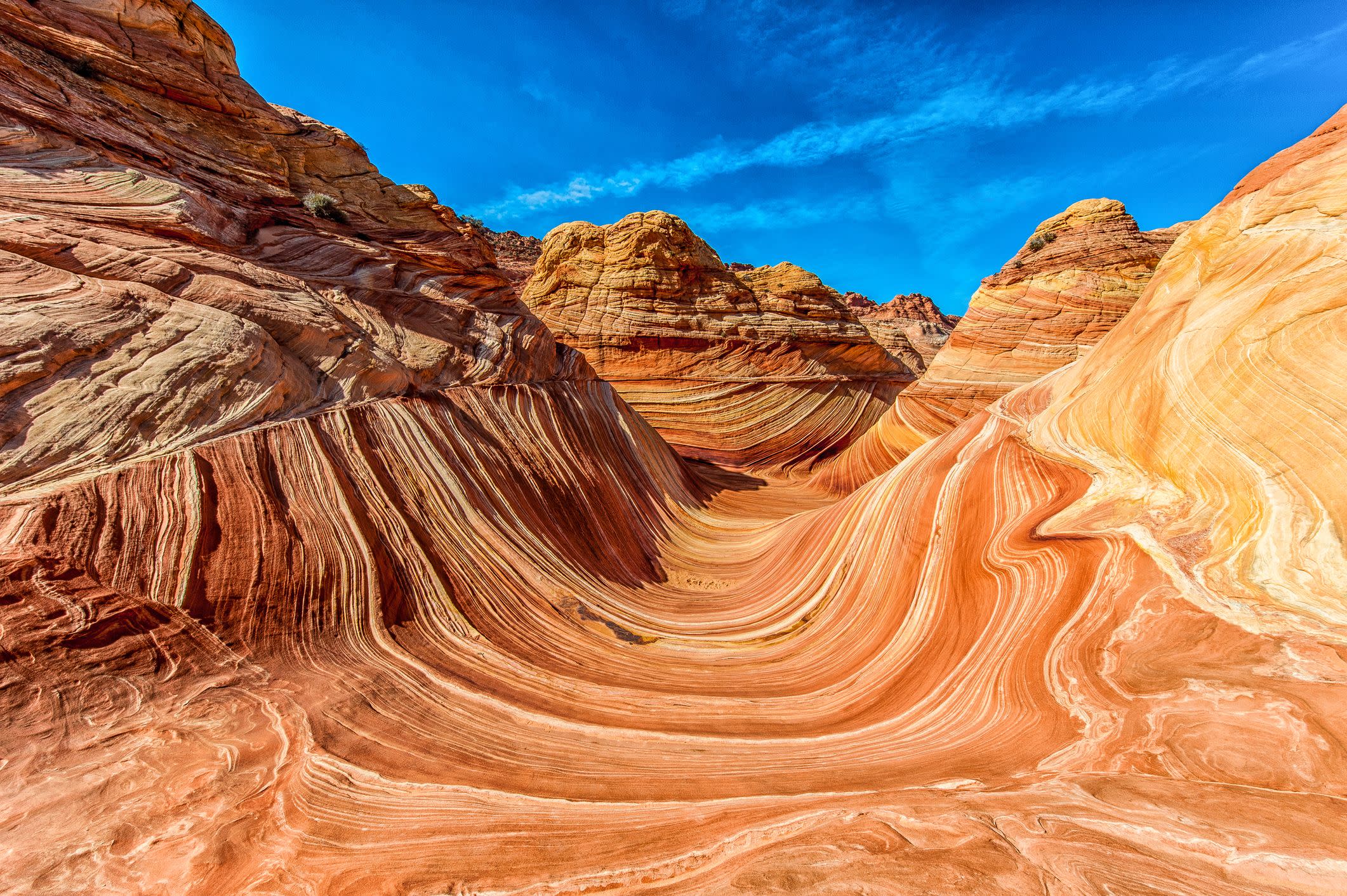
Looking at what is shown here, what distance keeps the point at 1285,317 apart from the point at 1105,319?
7.70 meters

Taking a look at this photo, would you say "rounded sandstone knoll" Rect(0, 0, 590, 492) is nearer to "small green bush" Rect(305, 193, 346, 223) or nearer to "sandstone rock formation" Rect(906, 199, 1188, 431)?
"small green bush" Rect(305, 193, 346, 223)

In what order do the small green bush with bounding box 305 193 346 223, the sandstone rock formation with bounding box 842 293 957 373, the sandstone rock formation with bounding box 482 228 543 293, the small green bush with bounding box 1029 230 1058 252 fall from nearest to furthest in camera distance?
1. the small green bush with bounding box 305 193 346 223
2. the small green bush with bounding box 1029 230 1058 252
3. the sandstone rock formation with bounding box 482 228 543 293
4. the sandstone rock formation with bounding box 842 293 957 373

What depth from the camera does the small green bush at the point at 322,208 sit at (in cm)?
637

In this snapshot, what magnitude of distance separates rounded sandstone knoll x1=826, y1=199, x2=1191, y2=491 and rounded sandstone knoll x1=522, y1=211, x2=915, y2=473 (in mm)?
2080

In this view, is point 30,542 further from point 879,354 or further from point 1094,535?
point 879,354

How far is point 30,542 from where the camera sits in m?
2.35

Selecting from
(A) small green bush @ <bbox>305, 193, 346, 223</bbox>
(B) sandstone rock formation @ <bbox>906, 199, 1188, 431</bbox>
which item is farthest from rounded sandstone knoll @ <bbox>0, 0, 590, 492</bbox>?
(B) sandstone rock formation @ <bbox>906, 199, 1188, 431</bbox>

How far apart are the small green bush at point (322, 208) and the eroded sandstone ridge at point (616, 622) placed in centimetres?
65

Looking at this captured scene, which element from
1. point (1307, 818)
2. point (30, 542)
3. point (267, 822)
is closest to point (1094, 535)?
point (1307, 818)

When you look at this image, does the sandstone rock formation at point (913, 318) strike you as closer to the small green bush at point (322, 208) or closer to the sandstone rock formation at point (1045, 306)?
the sandstone rock formation at point (1045, 306)

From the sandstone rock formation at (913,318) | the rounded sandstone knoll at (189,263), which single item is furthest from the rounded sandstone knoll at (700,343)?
the sandstone rock formation at (913,318)

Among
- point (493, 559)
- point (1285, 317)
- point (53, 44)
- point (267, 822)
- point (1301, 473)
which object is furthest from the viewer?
point (53, 44)

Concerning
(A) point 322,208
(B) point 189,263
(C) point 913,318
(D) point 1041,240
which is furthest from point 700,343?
(C) point 913,318

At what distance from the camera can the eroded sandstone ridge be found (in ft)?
4.99
